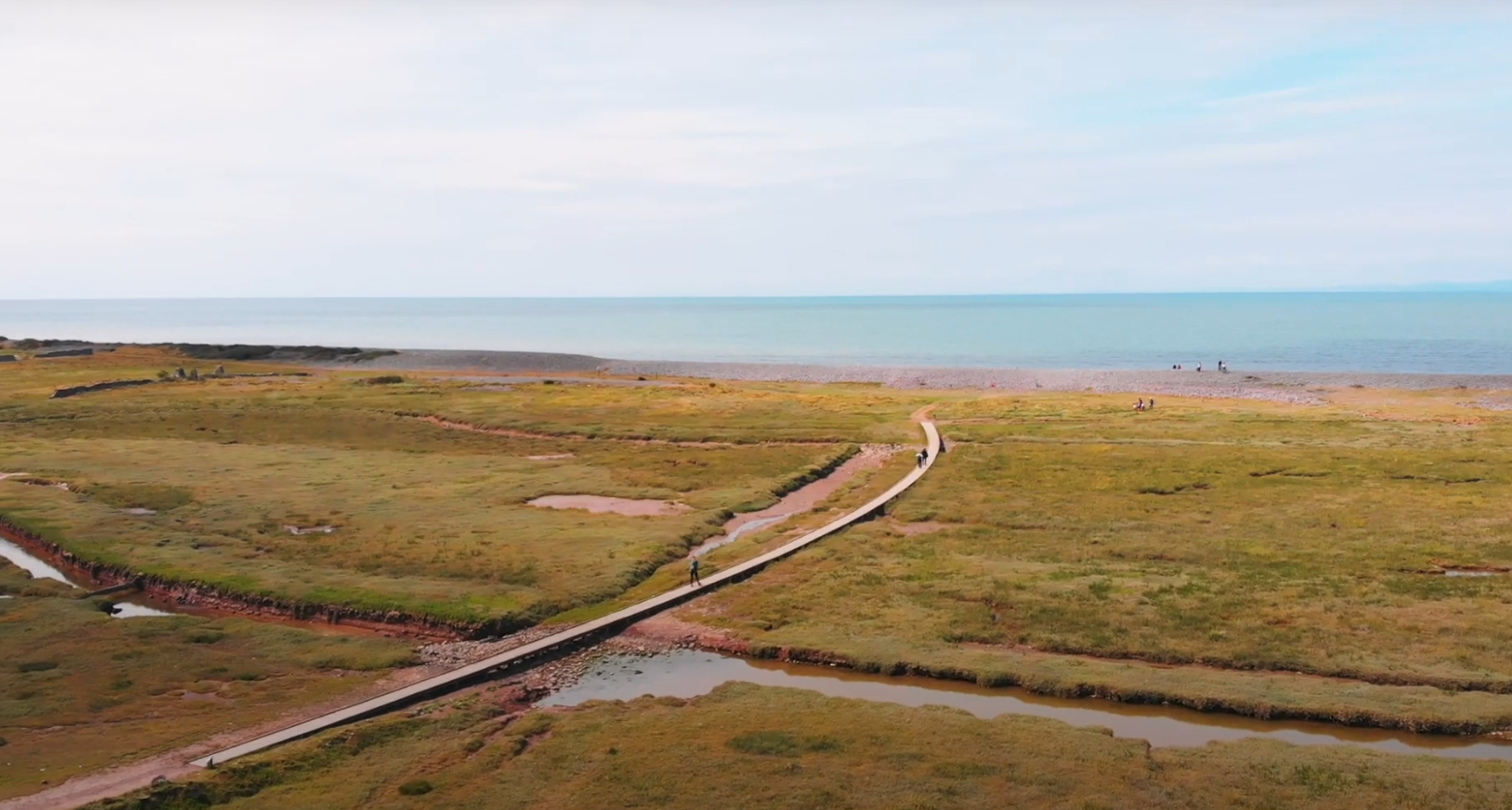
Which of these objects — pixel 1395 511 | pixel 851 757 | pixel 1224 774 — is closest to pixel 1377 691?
pixel 1224 774

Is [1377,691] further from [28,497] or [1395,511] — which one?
[28,497]

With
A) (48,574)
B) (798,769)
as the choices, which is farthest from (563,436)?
(798,769)

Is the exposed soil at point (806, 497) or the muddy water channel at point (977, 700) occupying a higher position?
the exposed soil at point (806, 497)

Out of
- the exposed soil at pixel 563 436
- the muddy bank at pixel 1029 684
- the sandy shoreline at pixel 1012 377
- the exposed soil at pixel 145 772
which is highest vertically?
the sandy shoreline at pixel 1012 377

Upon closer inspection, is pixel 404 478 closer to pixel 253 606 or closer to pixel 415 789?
pixel 253 606

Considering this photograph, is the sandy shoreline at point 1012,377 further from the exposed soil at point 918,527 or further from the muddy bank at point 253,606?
the muddy bank at point 253,606

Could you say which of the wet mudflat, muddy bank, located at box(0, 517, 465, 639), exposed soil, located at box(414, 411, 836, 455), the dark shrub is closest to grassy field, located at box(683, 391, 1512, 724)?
muddy bank, located at box(0, 517, 465, 639)

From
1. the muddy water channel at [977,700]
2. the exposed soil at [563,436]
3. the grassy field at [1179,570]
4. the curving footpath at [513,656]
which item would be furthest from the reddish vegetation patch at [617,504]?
the muddy water channel at [977,700]

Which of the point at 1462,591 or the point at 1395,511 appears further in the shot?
the point at 1395,511
